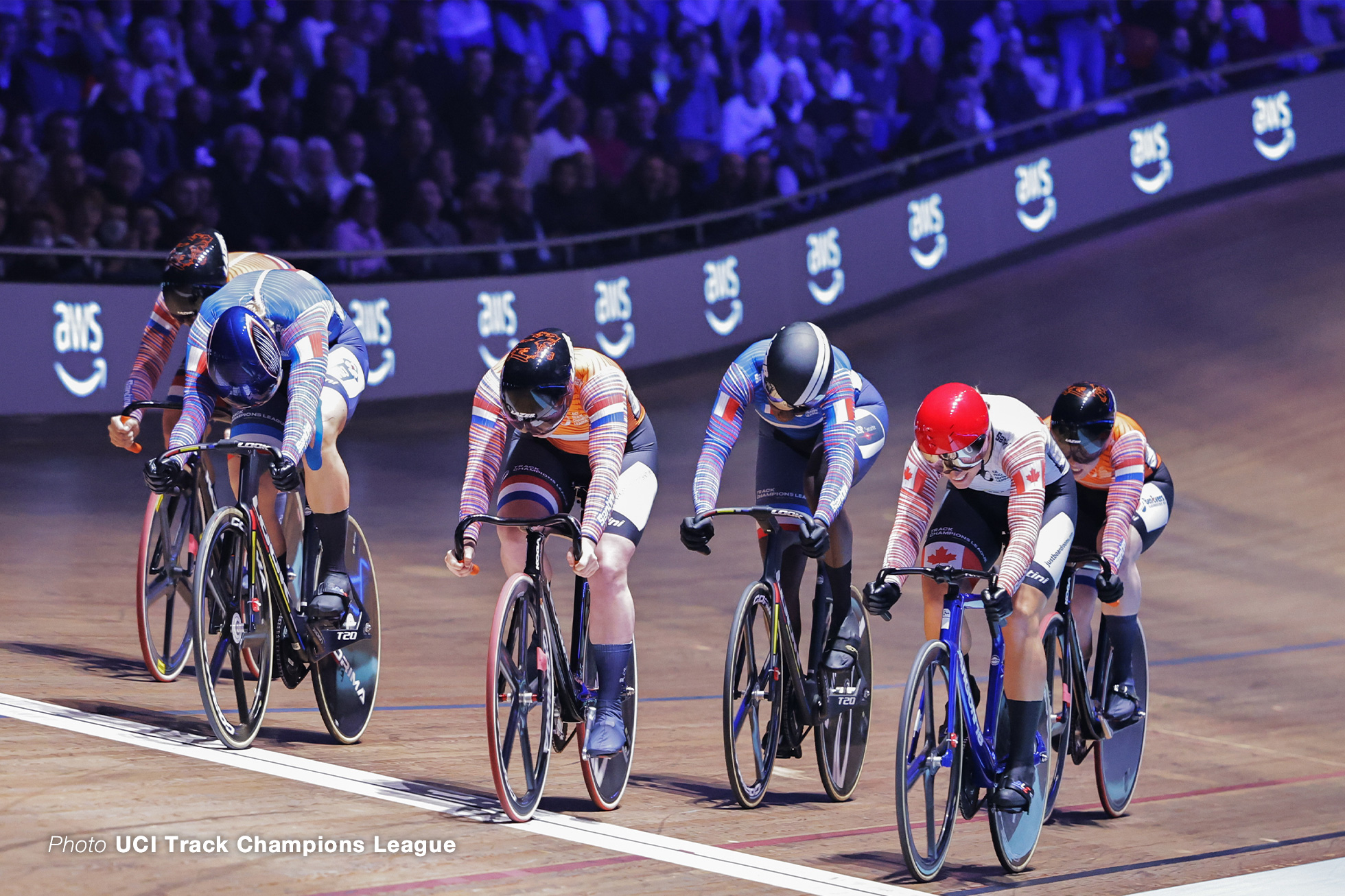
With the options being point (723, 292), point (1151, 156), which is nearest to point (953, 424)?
point (723, 292)

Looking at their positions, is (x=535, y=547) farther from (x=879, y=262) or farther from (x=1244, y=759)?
(x=879, y=262)

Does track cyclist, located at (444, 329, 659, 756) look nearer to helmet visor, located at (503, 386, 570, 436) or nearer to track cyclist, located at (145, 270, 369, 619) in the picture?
helmet visor, located at (503, 386, 570, 436)

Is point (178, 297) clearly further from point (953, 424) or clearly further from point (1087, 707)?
point (1087, 707)

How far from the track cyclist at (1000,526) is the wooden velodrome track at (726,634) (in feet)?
1.78

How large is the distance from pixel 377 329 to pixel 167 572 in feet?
19.2

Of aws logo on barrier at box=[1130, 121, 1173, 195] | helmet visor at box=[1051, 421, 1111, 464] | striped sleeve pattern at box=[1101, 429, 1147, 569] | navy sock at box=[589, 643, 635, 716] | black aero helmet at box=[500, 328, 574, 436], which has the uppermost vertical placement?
aws logo on barrier at box=[1130, 121, 1173, 195]

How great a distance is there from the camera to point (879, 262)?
1459 cm

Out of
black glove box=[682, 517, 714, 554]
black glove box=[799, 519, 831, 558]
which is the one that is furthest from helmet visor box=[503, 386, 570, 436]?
black glove box=[799, 519, 831, 558]

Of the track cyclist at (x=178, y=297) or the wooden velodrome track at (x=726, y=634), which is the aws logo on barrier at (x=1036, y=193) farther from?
the track cyclist at (x=178, y=297)

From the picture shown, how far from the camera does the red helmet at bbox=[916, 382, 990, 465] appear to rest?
15.1 ft

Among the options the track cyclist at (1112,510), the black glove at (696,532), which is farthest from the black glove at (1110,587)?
the black glove at (696,532)

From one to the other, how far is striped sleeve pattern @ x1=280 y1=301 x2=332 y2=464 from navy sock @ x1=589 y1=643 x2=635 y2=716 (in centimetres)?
110

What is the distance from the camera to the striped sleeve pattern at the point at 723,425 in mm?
5074

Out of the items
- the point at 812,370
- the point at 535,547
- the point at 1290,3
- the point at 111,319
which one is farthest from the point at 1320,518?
the point at 1290,3
